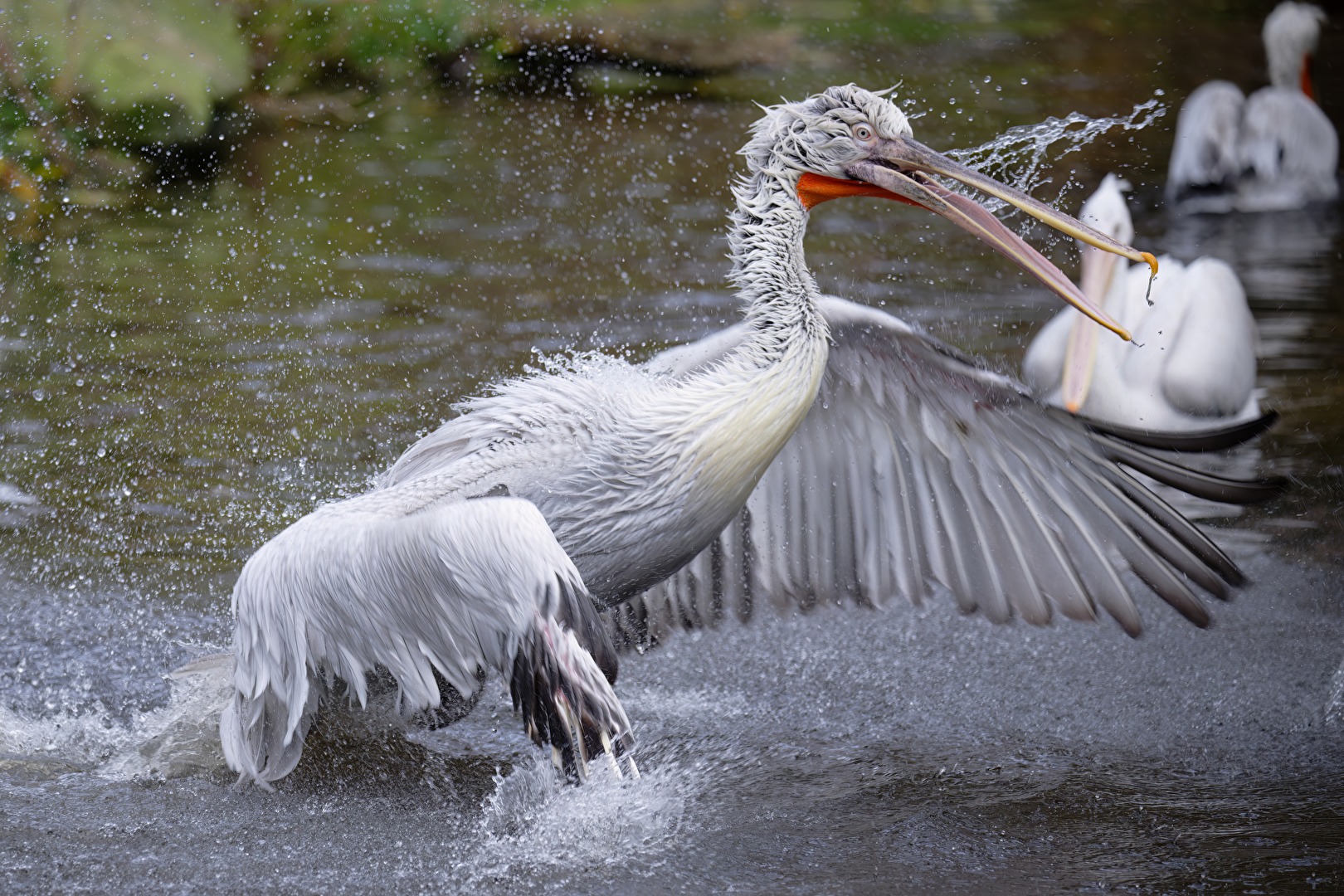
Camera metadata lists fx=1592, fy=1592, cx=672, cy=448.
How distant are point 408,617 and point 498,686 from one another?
1336 millimetres

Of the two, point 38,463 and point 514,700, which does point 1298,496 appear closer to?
point 514,700

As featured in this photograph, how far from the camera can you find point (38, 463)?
5.69m

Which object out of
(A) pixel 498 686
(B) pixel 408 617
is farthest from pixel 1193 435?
(A) pixel 498 686

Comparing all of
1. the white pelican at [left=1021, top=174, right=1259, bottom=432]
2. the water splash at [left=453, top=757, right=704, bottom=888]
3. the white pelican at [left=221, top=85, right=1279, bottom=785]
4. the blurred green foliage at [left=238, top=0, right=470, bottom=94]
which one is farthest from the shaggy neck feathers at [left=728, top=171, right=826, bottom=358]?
the blurred green foliage at [left=238, top=0, right=470, bottom=94]

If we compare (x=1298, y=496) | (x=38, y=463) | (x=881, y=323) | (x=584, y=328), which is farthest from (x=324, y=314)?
(x=1298, y=496)

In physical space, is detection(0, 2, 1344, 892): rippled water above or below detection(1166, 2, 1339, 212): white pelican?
below

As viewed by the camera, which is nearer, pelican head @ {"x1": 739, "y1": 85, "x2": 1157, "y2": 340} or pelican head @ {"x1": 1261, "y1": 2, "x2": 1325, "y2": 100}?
pelican head @ {"x1": 739, "y1": 85, "x2": 1157, "y2": 340}

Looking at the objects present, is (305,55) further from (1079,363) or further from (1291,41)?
(1079,363)

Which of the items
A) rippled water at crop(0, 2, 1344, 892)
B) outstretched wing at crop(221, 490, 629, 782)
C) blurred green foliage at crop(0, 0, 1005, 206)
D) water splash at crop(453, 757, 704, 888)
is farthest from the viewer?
blurred green foliage at crop(0, 0, 1005, 206)

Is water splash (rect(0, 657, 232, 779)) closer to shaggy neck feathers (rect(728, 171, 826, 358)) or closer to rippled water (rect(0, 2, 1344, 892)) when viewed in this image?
rippled water (rect(0, 2, 1344, 892))

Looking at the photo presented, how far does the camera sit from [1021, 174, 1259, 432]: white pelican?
6.05 metres

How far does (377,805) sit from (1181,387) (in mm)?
3563

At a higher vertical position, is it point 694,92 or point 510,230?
point 694,92

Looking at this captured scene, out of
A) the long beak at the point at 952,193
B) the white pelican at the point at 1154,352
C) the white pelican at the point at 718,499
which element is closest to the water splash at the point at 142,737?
the white pelican at the point at 718,499
